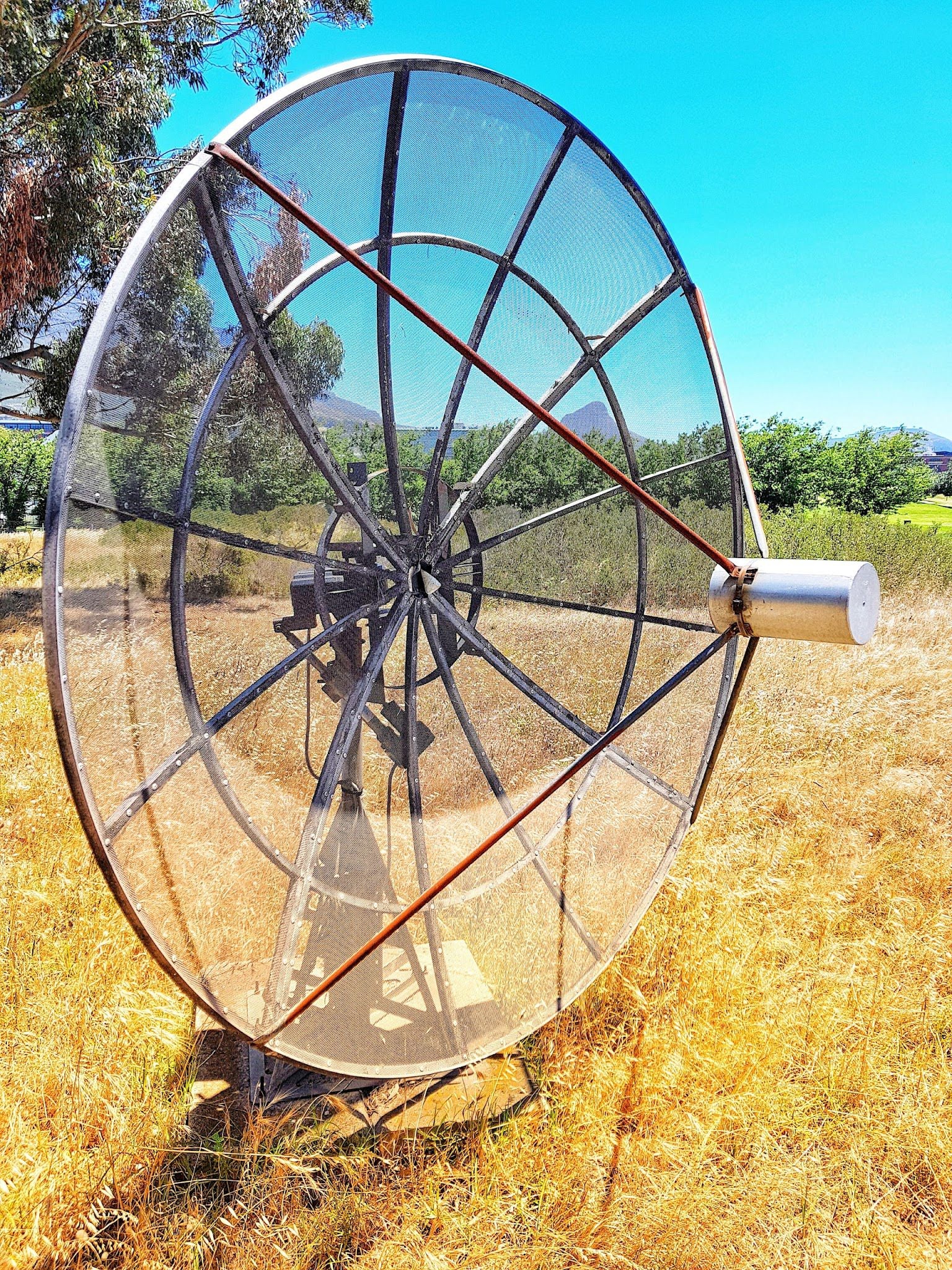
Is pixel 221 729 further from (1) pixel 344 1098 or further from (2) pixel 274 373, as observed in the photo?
(1) pixel 344 1098

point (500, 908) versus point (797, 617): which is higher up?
point (797, 617)

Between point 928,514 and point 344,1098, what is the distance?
2522 centimetres

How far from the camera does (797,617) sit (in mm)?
1636

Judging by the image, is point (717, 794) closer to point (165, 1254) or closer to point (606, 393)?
point (606, 393)

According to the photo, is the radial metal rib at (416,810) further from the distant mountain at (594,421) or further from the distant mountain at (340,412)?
the distant mountain at (594,421)

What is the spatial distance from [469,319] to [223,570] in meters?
1.30

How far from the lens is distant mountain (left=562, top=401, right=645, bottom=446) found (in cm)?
303

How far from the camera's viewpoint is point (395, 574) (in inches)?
96.9

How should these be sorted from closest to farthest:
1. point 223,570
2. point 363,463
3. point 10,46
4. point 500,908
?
point 223,570
point 363,463
point 500,908
point 10,46

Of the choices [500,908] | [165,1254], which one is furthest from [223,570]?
[165,1254]

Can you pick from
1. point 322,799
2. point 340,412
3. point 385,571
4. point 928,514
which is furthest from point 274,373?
point 928,514

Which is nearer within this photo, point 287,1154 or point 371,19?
point 287,1154

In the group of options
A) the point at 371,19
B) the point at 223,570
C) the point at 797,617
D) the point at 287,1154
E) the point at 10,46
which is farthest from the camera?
the point at 371,19

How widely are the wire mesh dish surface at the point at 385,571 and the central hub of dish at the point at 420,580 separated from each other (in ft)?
0.04
